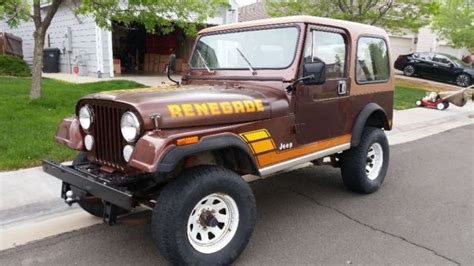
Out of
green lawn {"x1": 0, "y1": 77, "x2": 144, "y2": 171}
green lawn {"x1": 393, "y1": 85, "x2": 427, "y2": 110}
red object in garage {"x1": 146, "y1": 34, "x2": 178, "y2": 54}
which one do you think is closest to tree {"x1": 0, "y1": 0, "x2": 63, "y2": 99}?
green lawn {"x1": 0, "y1": 77, "x2": 144, "y2": 171}

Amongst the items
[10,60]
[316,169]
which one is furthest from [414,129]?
[10,60]

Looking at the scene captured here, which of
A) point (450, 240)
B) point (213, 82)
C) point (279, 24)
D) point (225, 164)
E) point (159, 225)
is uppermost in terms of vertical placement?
point (279, 24)

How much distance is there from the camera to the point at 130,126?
9.94 feet

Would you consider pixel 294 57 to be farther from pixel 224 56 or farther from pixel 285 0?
pixel 285 0

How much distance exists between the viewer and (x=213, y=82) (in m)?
4.41

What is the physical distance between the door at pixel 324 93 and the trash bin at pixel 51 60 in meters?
16.4

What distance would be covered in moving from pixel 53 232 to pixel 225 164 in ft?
5.92

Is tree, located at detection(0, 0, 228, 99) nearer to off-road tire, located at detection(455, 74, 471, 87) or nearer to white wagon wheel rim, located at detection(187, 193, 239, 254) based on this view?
white wagon wheel rim, located at detection(187, 193, 239, 254)

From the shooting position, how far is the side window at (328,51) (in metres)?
4.11

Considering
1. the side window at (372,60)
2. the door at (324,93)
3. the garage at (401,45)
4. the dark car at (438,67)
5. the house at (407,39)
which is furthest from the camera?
the garage at (401,45)

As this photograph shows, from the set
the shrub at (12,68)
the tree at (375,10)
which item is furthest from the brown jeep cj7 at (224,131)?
the shrub at (12,68)

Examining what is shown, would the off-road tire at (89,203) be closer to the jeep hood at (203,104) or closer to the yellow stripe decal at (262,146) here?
the jeep hood at (203,104)

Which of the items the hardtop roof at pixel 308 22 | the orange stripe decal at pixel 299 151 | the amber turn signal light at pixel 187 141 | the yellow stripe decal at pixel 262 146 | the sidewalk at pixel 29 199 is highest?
the hardtop roof at pixel 308 22

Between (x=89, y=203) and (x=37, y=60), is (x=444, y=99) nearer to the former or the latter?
(x=37, y=60)
